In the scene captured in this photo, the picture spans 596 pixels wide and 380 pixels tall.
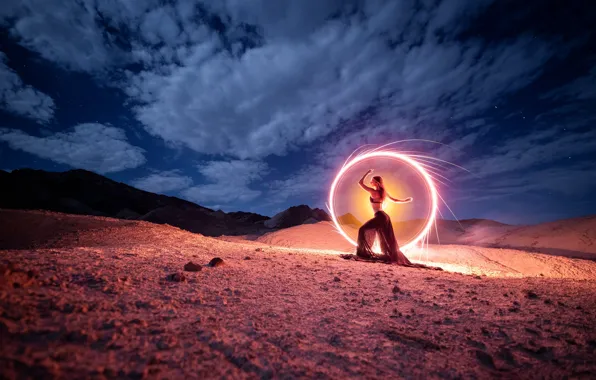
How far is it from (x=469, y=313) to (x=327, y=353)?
6.77ft

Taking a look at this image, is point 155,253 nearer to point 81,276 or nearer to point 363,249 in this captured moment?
point 81,276

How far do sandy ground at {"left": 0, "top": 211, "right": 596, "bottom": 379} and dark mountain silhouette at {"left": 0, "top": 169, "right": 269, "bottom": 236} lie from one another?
18.2 metres

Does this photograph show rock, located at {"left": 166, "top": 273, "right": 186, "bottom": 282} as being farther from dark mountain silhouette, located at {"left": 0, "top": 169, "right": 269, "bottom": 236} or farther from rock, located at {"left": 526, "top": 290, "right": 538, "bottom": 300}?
dark mountain silhouette, located at {"left": 0, "top": 169, "right": 269, "bottom": 236}

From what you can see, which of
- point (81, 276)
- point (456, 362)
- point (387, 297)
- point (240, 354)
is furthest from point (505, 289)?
point (81, 276)

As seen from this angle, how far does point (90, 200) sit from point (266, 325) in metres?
34.7

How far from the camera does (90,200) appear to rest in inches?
1140

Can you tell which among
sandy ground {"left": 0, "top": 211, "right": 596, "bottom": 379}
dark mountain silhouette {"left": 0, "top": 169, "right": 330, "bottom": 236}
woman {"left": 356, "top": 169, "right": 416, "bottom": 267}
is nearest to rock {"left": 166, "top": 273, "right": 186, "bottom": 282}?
sandy ground {"left": 0, "top": 211, "right": 596, "bottom": 379}

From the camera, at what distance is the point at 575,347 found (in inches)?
90.3

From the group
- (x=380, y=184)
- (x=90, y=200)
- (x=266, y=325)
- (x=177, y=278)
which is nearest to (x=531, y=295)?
(x=266, y=325)

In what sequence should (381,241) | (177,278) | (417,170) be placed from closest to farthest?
(177,278)
(381,241)
(417,170)

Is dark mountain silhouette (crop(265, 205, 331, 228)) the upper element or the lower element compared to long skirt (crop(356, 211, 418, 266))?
upper

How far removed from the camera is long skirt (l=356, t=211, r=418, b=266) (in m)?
8.17

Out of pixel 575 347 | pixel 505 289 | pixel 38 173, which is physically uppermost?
A: pixel 38 173

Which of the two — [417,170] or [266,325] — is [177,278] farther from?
[417,170]
